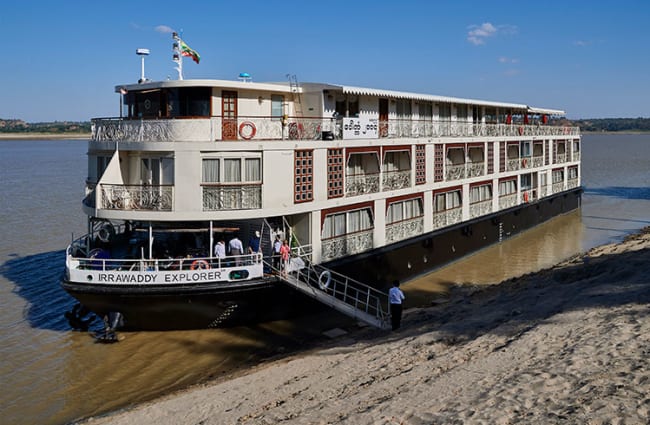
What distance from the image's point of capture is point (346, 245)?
19516 millimetres

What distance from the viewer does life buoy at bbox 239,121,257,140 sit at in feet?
54.4

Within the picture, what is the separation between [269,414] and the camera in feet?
34.6

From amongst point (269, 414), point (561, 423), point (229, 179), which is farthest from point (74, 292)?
point (561, 423)

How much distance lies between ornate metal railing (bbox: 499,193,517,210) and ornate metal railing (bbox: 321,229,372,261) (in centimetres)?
1222

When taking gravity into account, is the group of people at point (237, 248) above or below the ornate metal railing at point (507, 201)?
below

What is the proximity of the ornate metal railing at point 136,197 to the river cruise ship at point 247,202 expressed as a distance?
0.03m

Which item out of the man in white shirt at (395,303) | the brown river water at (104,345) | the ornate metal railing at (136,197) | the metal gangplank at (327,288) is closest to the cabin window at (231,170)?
the ornate metal railing at (136,197)

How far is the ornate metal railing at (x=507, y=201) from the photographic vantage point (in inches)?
1204

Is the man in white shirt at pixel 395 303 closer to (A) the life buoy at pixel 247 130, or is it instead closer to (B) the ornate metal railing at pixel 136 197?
(A) the life buoy at pixel 247 130

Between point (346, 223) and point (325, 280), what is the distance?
2720 mm

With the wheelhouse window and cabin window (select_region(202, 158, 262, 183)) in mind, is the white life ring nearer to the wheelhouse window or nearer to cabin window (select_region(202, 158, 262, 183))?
cabin window (select_region(202, 158, 262, 183))

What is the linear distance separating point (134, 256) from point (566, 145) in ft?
106

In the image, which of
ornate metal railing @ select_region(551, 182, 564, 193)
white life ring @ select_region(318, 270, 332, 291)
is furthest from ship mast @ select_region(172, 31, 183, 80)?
ornate metal railing @ select_region(551, 182, 564, 193)

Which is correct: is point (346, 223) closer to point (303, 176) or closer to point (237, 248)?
point (303, 176)
